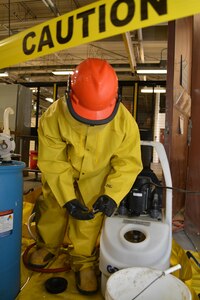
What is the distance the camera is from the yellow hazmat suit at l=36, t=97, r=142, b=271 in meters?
1.44

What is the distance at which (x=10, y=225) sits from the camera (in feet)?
4.00

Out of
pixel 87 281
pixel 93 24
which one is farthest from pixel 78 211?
pixel 93 24

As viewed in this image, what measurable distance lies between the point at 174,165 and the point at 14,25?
410cm

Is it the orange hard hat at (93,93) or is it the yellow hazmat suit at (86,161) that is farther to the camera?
the yellow hazmat suit at (86,161)

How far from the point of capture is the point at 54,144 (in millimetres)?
1483

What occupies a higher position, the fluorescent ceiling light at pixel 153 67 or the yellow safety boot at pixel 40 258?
the fluorescent ceiling light at pixel 153 67

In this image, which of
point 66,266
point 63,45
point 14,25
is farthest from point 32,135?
point 63,45

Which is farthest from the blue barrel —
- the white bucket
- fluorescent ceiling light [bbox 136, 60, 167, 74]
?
fluorescent ceiling light [bbox 136, 60, 167, 74]

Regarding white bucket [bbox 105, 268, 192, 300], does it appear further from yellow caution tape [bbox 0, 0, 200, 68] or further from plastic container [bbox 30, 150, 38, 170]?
plastic container [bbox 30, 150, 38, 170]

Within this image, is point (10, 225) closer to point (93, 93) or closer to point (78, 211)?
point (78, 211)

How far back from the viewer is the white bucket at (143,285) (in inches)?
39.7

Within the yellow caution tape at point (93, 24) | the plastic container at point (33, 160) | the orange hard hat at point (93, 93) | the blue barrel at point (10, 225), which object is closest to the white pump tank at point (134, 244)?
the blue barrel at point (10, 225)

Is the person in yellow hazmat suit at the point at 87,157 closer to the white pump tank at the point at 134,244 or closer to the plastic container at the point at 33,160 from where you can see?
the white pump tank at the point at 134,244

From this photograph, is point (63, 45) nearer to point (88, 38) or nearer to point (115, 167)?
point (88, 38)
